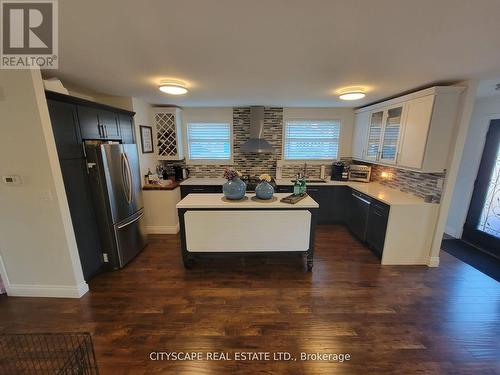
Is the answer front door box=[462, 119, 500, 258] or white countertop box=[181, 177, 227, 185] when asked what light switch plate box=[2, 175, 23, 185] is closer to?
white countertop box=[181, 177, 227, 185]

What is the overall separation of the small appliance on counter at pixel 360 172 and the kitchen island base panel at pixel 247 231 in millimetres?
2234

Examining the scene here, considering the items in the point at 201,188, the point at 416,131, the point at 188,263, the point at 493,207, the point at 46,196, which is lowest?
the point at 188,263

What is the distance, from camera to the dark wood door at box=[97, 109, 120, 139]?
264cm

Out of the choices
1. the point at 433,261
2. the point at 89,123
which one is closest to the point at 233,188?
the point at 89,123

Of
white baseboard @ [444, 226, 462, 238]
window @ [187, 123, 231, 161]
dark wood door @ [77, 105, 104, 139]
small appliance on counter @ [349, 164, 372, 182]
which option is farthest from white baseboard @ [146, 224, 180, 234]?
white baseboard @ [444, 226, 462, 238]

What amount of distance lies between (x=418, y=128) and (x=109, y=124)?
416cm

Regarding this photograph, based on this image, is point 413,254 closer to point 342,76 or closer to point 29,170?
point 342,76

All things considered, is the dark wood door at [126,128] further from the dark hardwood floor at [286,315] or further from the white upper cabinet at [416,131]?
the white upper cabinet at [416,131]

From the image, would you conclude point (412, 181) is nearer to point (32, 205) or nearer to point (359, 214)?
point (359, 214)

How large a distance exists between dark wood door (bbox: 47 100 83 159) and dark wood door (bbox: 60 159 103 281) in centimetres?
10

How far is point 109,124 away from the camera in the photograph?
2770 millimetres

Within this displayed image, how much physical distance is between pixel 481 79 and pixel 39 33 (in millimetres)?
4195

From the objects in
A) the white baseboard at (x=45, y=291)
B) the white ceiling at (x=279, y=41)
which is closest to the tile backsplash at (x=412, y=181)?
the white ceiling at (x=279, y=41)

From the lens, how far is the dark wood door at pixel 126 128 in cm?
304
